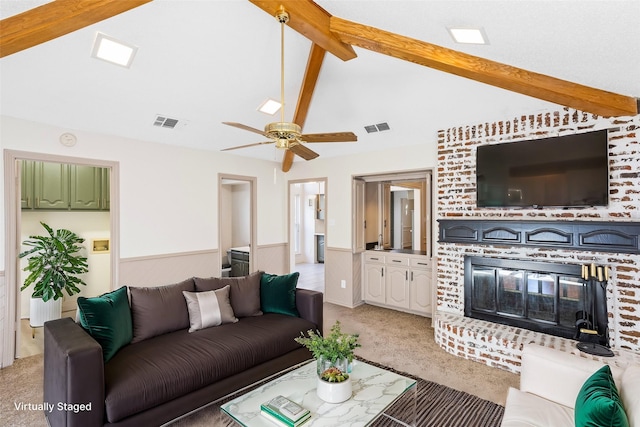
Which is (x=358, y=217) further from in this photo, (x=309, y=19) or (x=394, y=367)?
(x=309, y=19)

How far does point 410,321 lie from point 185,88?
4.14 m

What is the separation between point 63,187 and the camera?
15.7ft

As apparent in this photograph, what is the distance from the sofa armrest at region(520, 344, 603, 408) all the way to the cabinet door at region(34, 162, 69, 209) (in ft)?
18.3

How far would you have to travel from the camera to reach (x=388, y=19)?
→ 2502 mm

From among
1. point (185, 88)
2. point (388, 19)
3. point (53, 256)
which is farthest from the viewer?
point (53, 256)

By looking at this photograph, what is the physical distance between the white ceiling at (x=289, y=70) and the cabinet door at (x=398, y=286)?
1928 mm

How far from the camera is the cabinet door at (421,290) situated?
491 centimetres

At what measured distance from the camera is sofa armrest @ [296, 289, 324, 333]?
3.48 meters

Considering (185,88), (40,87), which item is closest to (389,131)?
(185,88)

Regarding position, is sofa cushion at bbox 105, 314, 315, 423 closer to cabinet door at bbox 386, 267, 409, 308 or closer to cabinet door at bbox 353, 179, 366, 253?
cabinet door at bbox 386, 267, 409, 308

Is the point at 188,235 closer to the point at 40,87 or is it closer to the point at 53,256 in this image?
the point at 53,256

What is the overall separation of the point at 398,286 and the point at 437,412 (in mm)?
2674

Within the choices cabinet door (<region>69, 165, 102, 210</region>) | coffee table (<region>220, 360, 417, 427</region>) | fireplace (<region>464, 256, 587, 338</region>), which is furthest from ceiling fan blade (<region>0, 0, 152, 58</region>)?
fireplace (<region>464, 256, 587, 338</region>)

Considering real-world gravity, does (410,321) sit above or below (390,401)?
below
